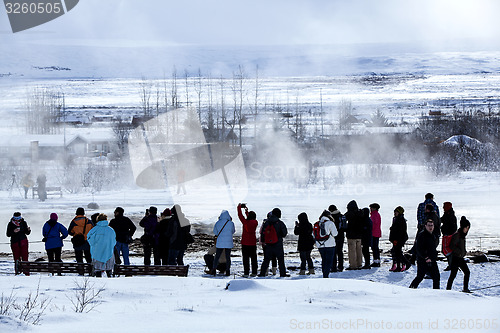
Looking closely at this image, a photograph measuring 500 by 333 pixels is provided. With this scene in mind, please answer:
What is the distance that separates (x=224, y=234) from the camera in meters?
11.9

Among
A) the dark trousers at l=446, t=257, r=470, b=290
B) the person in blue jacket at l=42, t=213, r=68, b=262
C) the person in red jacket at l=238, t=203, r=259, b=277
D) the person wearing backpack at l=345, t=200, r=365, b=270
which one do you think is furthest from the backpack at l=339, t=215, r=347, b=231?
the person in blue jacket at l=42, t=213, r=68, b=262

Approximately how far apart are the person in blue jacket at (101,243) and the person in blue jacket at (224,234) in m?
1.97

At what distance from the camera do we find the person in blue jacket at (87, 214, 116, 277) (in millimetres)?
10633

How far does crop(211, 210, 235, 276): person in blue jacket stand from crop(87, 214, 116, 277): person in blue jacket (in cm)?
197

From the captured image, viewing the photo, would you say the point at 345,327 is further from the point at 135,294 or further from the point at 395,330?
the point at 135,294

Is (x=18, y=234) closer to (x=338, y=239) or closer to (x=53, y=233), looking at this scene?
(x=53, y=233)

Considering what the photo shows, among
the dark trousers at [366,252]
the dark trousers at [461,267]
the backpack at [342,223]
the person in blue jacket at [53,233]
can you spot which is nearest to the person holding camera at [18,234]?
the person in blue jacket at [53,233]

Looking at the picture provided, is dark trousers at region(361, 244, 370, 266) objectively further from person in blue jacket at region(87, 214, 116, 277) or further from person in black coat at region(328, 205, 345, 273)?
person in blue jacket at region(87, 214, 116, 277)

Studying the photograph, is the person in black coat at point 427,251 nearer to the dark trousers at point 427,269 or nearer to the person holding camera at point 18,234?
the dark trousers at point 427,269

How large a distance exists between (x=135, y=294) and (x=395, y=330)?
364 cm

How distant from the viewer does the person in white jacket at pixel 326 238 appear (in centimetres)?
1127

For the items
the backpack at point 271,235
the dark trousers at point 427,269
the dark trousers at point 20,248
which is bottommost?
the dark trousers at point 427,269

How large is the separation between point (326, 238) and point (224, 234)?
179 cm

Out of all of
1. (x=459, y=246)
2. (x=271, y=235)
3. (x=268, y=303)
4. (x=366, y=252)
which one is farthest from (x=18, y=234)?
(x=459, y=246)
